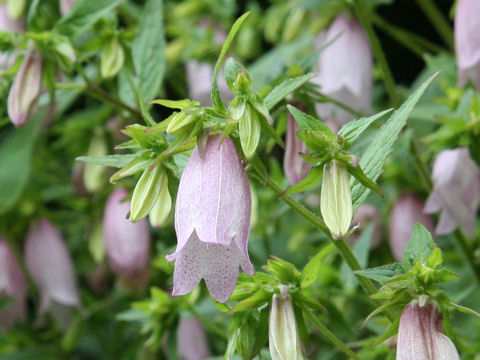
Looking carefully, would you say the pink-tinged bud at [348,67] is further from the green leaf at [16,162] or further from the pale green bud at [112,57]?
the green leaf at [16,162]

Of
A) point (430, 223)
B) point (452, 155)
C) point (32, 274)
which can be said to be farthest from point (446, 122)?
point (32, 274)

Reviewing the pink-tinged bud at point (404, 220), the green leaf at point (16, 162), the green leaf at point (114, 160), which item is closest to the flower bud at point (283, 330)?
the green leaf at point (114, 160)

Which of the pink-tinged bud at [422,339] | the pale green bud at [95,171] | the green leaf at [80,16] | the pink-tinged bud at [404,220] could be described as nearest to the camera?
the pink-tinged bud at [422,339]

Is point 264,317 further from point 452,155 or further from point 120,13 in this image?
point 120,13

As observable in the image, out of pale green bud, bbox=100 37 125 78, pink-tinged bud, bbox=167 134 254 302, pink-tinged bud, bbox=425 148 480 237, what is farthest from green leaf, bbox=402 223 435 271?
pale green bud, bbox=100 37 125 78

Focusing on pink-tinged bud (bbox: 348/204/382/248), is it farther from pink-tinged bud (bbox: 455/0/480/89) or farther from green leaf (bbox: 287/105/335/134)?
green leaf (bbox: 287/105/335/134)
